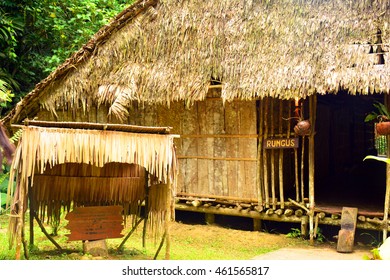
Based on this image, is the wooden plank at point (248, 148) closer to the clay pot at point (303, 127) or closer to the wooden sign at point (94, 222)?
the clay pot at point (303, 127)

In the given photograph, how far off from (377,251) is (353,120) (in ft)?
37.5

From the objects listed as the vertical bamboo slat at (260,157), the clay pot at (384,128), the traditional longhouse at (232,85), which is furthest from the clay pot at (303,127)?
the clay pot at (384,128)

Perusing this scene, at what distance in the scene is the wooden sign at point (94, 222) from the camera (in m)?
6.32

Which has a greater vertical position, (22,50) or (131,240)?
(22,50)

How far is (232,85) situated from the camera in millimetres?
8328

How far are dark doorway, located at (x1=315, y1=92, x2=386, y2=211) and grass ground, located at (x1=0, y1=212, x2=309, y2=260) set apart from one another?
1793 mm

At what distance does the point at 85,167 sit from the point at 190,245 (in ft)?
8.23

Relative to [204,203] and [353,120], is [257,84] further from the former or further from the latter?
[353,120]

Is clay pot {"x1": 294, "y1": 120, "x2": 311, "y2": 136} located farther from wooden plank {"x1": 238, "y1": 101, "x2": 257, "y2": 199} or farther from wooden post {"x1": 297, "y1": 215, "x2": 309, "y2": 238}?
wooden post {"x1": 297, "y1": 215, "x2": 309, "y2": 238}

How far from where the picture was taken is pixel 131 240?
8297 millimetres

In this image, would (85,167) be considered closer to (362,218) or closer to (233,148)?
(233,148)

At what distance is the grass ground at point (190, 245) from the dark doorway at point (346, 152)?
1793 millimetres

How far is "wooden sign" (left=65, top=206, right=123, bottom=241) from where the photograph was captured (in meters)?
6.32

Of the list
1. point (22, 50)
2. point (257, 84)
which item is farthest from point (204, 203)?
point (22, 50)
